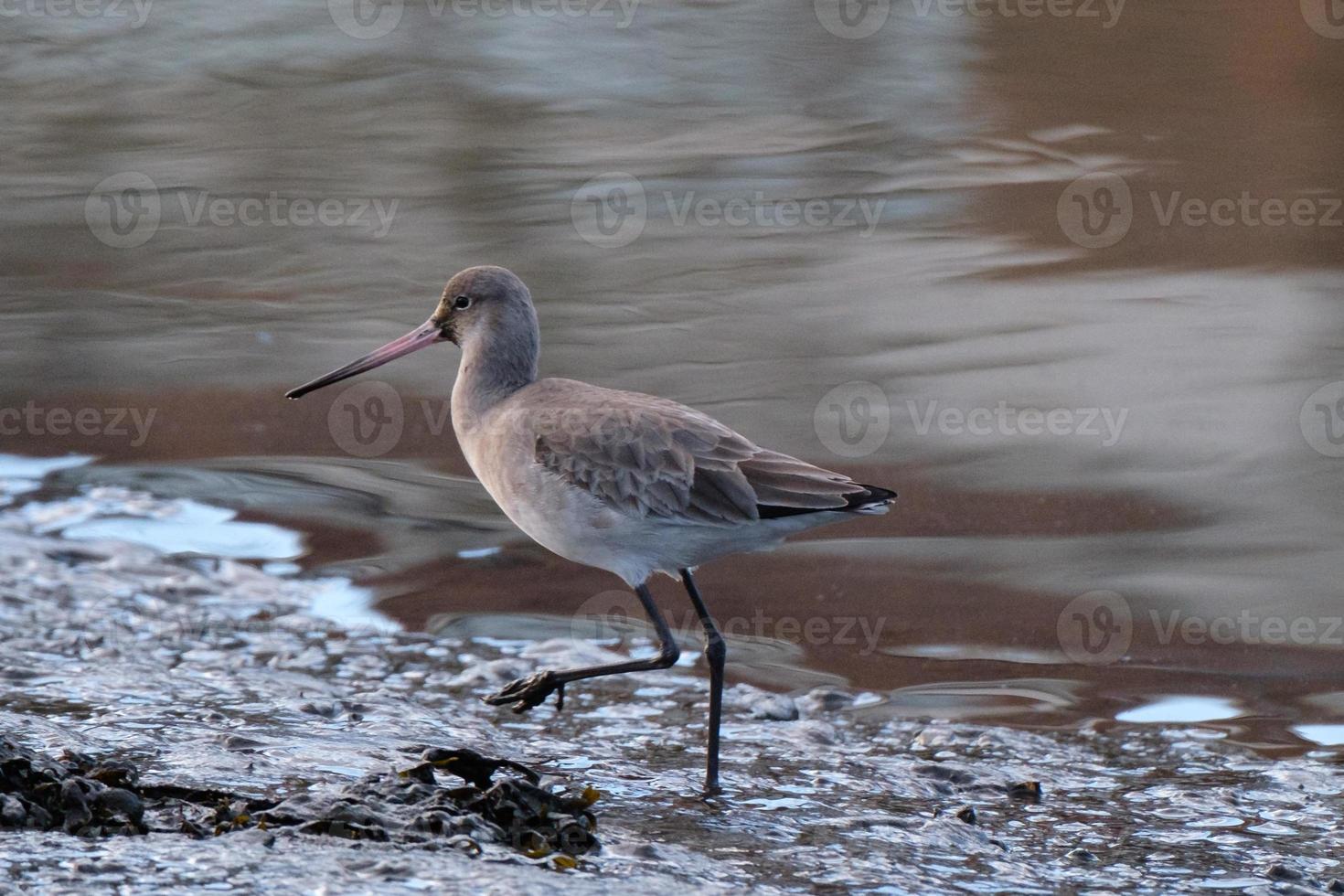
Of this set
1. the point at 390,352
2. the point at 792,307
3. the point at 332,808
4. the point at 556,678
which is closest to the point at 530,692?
the point at 556,678

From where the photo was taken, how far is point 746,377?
307 inches

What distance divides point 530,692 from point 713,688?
0.49 meters

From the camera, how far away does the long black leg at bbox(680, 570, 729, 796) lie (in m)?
4.28

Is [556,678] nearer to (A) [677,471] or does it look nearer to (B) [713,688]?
(B) [713,688]

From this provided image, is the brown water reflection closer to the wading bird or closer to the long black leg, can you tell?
the long black leg

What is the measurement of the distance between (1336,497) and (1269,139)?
17.6ft

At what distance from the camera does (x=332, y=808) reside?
3559mm

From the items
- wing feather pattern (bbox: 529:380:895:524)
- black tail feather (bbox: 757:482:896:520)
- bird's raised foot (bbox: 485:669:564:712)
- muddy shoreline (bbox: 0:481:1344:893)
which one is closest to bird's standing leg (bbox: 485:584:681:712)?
bird's raised foot (bbox: 485:669:564:712)

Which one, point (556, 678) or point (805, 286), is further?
point (805, 286)

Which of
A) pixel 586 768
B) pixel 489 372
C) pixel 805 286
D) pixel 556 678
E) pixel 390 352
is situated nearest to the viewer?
pixel 586 768

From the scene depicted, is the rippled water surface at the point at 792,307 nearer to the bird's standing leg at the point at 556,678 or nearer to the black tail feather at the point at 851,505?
the bird's standing leg at the point at 556,678

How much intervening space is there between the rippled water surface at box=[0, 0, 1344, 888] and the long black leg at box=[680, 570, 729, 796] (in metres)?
0.68

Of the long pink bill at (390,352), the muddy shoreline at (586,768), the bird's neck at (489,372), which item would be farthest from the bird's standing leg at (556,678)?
the long pink bill at (390,352)

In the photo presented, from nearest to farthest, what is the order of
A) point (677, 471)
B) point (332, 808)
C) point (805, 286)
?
point (332, 808) → point (677, 471) → point (805, 286)
